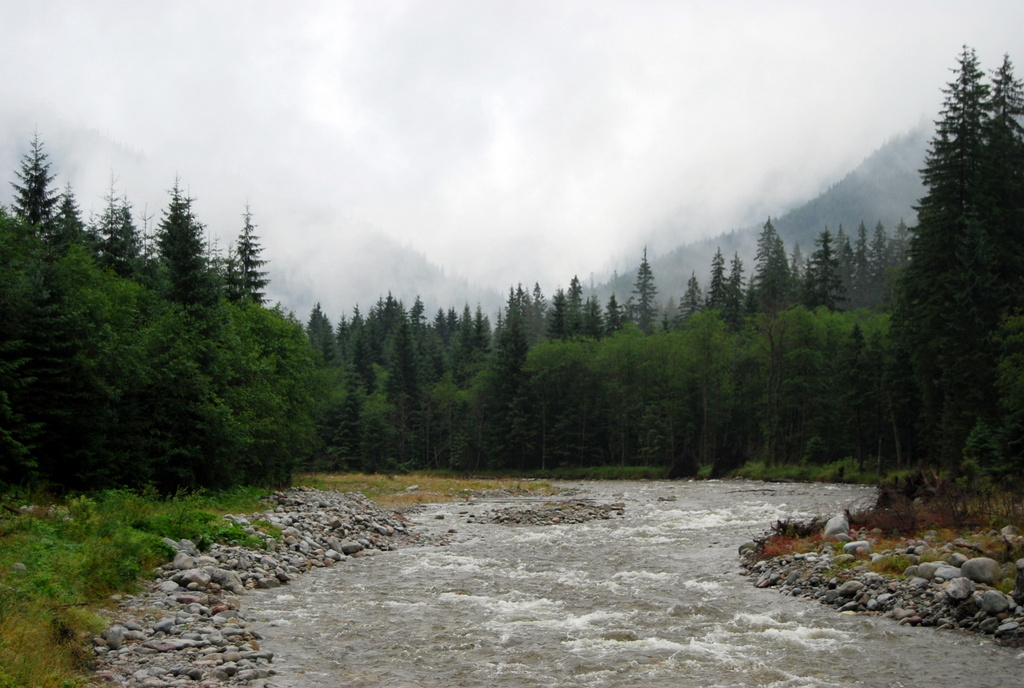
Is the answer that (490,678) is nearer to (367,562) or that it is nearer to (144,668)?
(144,668)

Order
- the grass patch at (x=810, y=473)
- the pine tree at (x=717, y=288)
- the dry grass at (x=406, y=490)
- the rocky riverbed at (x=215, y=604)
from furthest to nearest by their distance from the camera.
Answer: the pine tree at (x=717, y=288) → the grass patch at (x=810, y=473) → the dry grass at (x=406, y=490) → the rocky riverbed at (x=215, y=604)

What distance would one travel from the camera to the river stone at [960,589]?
1071 centimetres

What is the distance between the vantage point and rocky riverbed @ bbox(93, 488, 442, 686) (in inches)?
326

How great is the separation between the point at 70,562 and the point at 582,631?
8703mm

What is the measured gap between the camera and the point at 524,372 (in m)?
79.6

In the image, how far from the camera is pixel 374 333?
382ft

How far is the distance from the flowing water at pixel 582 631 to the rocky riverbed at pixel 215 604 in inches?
20.8

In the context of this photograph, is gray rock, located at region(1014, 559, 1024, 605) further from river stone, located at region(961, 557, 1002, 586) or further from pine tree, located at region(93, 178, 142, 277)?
pine tree, located at region(93, 178, 142, 277)

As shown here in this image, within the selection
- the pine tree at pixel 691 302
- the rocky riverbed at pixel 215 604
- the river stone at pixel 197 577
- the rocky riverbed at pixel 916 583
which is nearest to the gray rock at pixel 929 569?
the rocky riverbed at pixel 916 583

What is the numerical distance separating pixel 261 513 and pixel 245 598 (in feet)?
30.1

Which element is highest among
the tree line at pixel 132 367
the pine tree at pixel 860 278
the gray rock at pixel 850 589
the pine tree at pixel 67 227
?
the pine tree at pixel 860 278

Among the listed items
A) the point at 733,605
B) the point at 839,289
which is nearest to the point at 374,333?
the point at 839,289

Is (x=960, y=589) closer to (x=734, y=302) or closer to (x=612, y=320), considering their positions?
(x=612, y=320)

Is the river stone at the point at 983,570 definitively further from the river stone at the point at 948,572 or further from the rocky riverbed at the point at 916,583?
the river stone at the point at 948,572
